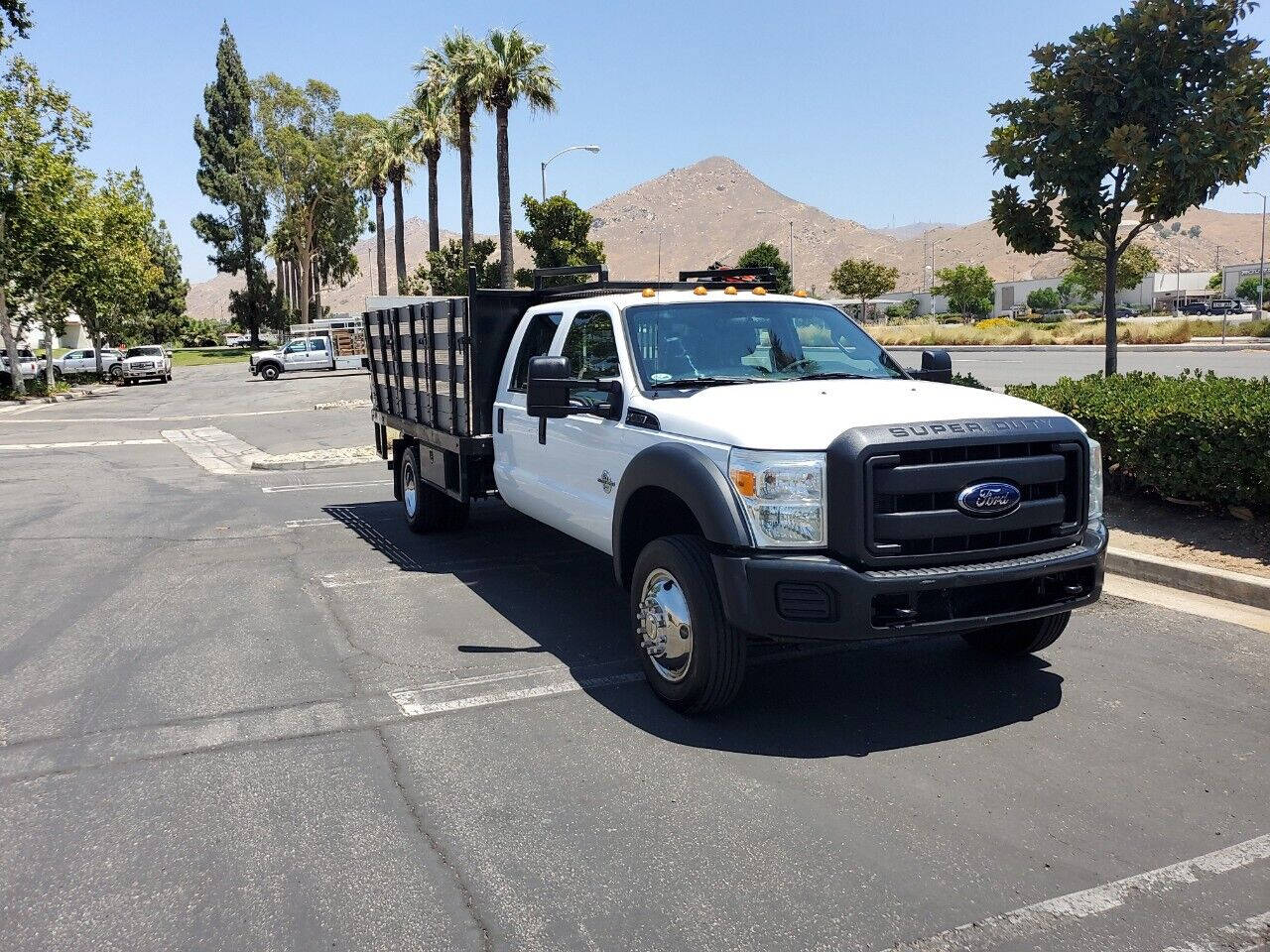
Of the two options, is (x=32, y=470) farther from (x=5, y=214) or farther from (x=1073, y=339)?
(x=1073, y=339)

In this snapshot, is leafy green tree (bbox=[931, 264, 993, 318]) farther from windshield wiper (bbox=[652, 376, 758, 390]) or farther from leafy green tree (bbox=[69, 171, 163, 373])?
windshield wiper (bbox=[652, 376, 758, 390])

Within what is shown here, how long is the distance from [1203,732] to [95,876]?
179 inches

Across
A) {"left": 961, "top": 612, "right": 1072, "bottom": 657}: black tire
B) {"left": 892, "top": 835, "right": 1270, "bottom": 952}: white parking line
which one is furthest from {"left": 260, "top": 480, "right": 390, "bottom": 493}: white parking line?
{"left": 892, "top": 835, "right": 1270, "bottom": 952}: white parking line

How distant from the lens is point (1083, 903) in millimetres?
3367

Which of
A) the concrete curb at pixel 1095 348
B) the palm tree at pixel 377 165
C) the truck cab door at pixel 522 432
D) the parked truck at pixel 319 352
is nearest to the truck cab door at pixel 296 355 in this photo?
the parked truck at pixel 319 352

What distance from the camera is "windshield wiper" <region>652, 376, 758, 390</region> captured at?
18.0ft

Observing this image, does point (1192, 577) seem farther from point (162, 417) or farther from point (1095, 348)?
point (1095, 348)

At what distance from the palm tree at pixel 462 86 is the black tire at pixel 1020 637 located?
106 feet

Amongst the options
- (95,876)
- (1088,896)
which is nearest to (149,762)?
(95,876)

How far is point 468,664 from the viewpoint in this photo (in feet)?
19.2

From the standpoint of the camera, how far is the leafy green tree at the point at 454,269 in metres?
45.1

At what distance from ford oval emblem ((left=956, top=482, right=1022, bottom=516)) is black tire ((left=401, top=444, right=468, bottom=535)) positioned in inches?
213

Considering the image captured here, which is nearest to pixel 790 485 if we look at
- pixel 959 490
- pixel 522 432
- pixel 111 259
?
pixel 959 490

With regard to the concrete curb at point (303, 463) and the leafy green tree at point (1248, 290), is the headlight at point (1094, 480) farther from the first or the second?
the leafy green tree at point (1248, 290)
